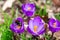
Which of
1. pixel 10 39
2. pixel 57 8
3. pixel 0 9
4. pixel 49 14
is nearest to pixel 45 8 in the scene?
pixel 49 14

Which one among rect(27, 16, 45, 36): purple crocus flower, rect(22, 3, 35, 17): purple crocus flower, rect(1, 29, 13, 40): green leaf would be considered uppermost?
rect(22, 3, 35, 17): purple crocus flower

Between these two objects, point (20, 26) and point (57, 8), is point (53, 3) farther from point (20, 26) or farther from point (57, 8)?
point (20, 26)

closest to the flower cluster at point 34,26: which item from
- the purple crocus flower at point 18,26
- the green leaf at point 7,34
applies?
the purple crocus flower at point 18,26

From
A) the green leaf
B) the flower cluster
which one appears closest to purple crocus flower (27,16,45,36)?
the flower cluster

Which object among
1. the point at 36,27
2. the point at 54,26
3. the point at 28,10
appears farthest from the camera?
the point at 28,10

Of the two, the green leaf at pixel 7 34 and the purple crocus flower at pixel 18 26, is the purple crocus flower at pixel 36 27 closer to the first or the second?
the purple crocus flower at pixel 18 26

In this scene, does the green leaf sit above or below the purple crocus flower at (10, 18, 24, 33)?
below

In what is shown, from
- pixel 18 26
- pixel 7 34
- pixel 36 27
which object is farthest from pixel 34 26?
pixel 7 34

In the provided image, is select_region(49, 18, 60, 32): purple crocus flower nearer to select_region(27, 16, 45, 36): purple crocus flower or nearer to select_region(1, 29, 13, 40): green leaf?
select_region(27, 16, 45, 36): purple crocus flower

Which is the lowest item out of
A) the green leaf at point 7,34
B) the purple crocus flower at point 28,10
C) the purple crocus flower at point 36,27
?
the green leaf at point 7,34

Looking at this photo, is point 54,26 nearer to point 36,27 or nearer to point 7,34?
point 36,27

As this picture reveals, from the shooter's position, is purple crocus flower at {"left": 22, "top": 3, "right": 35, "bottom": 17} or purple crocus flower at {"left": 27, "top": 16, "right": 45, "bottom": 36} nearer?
purple crocus flower at {"left": 27, "top": 16, "right": 45, "bottom": 36}
